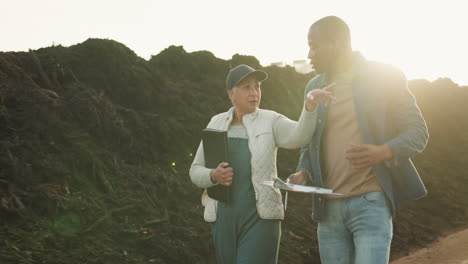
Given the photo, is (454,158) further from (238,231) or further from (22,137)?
(238,231)

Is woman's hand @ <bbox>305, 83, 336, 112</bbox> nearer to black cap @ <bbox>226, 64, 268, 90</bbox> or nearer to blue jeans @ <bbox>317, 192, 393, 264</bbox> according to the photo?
blue jeans @ <bbox>317, 192, 393, 264</bbox>

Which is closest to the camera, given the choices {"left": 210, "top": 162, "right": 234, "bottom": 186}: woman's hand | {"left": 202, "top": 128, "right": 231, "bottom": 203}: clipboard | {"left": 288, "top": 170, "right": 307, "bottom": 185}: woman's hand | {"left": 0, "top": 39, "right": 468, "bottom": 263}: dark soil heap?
{"left": 288, "top": 170, "right": 307, "bottom": 185}: woman's hand

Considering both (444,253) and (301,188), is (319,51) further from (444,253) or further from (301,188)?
(444,253)

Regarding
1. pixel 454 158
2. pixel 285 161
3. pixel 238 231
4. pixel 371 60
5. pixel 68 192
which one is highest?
pixel 371 60

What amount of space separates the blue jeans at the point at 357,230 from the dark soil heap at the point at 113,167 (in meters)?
4.23

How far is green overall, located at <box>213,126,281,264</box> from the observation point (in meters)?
3.60

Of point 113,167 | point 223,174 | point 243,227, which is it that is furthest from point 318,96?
point 113,167

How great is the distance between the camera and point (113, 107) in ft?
34.8

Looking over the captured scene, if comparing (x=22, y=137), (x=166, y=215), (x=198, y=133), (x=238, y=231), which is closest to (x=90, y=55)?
(x=198, y=133)

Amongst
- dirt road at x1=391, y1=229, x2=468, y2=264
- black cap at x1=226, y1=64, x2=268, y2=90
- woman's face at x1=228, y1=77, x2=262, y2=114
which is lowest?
dirt road at x1=391, y1=229, x2=468, y2=264

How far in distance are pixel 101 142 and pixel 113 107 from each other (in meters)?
1.12

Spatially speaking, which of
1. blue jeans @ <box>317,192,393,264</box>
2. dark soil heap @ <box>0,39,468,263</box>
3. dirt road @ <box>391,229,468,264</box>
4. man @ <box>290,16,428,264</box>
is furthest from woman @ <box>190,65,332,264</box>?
dirt road @ <box>391,229,468,264</box>

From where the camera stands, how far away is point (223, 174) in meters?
3.56

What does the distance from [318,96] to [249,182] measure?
3.11ft
